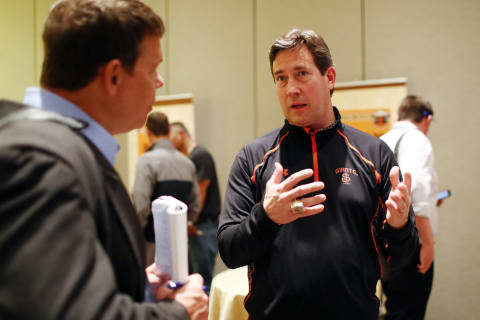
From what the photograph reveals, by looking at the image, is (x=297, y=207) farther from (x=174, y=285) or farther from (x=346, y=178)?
(x=174, y=285)

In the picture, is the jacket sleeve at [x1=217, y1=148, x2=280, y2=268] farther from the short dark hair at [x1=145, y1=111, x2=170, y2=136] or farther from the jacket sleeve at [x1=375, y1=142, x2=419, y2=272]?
the short dark hair at [x1=145, y1=111, x2=170, y2=136]

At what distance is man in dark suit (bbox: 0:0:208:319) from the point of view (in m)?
0.56

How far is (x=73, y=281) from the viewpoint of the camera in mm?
577

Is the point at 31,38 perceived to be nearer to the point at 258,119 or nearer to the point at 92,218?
the point at 258,119

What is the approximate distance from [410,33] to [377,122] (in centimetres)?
81

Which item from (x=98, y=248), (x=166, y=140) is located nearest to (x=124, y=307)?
(x=98, y=248)

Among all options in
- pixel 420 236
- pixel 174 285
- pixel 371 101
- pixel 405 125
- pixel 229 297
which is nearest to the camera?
pixel 174 285

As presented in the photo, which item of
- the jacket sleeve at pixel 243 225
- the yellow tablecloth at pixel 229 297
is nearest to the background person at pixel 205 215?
the yellow tablecloth at pixel 229 297

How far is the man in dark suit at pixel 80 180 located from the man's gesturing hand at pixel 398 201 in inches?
28.3

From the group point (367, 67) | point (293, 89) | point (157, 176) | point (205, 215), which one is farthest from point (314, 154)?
point (205, 215)

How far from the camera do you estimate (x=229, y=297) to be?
2.19 m

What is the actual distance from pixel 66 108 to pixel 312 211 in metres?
0.75

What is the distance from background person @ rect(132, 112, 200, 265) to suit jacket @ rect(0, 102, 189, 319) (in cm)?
257

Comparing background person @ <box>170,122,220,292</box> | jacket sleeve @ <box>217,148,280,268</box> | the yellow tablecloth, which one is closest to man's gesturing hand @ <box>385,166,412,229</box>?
jacket sleeve @ <box>217,148,280,268</box>
